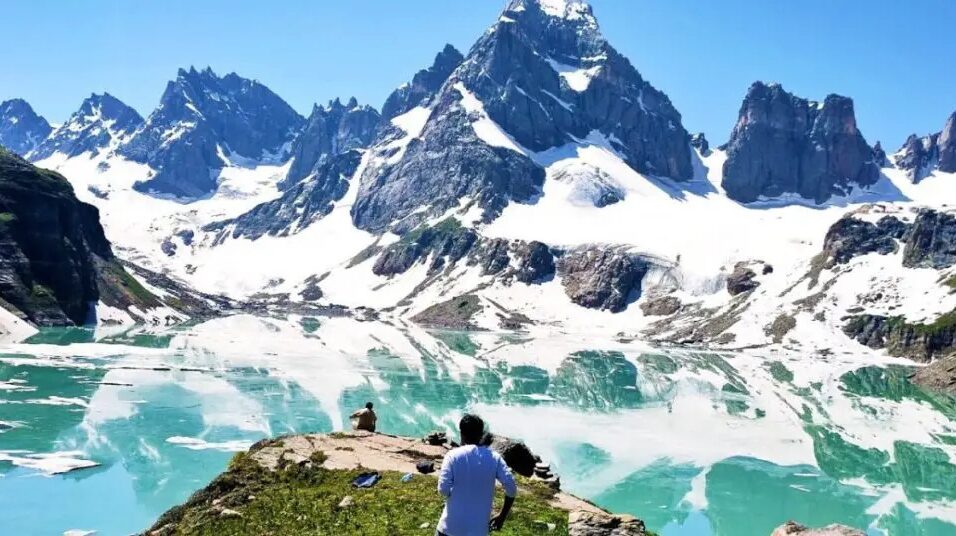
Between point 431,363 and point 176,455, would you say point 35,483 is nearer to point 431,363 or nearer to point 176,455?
point 176,455

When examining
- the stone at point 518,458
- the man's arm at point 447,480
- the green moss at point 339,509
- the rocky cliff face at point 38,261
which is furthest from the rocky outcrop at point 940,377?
the rocky cliff face at point 38,261

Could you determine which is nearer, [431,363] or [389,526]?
[389,526]

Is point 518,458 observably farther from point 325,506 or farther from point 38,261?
point 38,261

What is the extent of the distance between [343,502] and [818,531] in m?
14.5

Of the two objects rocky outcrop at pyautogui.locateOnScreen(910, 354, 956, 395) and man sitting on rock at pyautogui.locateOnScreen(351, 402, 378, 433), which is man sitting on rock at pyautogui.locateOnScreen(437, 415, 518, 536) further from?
rocky outcrop at pyautogui.locateOnScreen(910, 354, 956, 395)

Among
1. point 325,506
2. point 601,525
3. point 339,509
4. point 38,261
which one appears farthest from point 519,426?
point 38,261

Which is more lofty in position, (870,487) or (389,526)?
(389,526)

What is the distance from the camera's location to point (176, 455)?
51781 millimetres

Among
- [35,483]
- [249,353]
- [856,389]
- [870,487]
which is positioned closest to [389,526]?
[35,483]

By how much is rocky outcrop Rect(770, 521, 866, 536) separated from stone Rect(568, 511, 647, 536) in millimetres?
4408

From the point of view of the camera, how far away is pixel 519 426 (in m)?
72.9

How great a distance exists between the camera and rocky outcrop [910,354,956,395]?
130 metres

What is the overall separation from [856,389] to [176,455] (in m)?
113

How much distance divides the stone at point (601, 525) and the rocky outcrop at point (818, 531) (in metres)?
4.41
